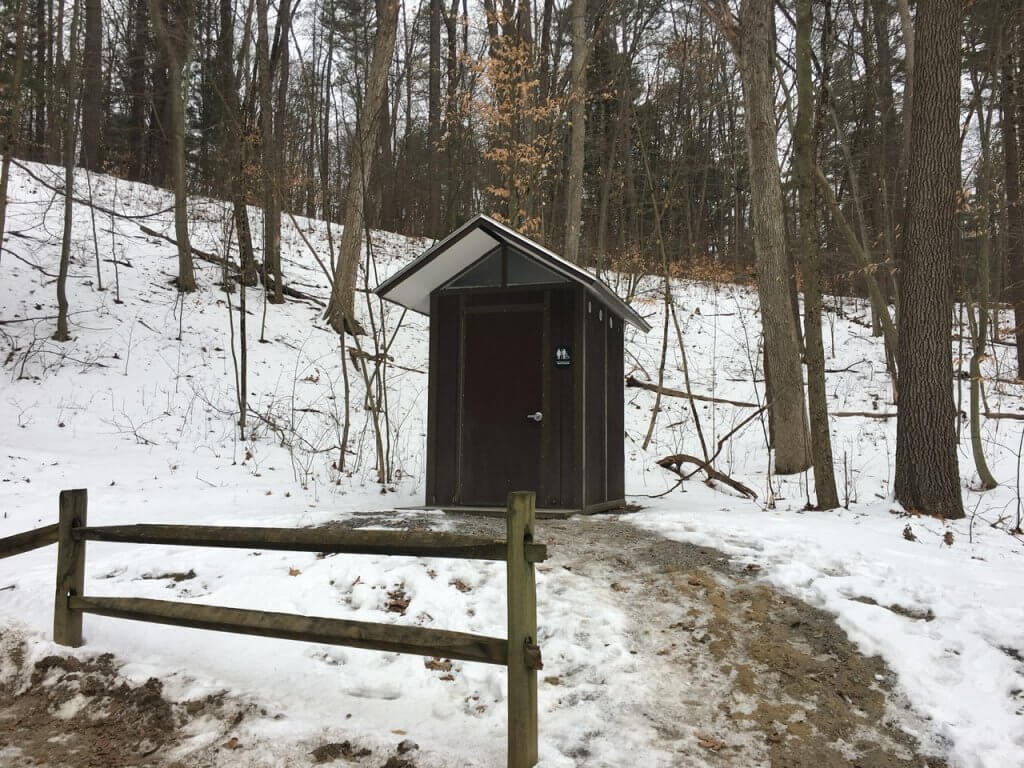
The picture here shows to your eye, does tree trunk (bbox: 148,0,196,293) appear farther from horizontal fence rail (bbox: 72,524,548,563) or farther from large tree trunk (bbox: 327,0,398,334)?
horizontal fence rail (bbox: 72,524,548,563)

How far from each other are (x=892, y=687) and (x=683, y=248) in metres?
22.4

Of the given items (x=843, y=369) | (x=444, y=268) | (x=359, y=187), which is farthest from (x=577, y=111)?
(x=843, y=369)

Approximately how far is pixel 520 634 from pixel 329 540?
3.41ft

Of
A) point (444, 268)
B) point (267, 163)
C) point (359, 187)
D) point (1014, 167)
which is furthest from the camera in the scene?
point (1014, 167)

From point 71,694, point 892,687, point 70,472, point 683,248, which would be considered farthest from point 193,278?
point 683,248

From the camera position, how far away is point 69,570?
403 centimetres

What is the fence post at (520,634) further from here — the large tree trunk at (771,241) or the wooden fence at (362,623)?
the large tree trunk at (771,241)

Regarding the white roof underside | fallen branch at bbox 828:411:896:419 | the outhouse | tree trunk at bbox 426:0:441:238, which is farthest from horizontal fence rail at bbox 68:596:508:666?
tree trunk at bbox 426:0:441:238

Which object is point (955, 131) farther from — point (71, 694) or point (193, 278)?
point (193, 278)

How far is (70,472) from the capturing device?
26.2 feet

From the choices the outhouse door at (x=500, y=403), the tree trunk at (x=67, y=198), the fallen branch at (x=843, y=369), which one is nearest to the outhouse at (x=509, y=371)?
the outhouse door at (x=500, y=403)

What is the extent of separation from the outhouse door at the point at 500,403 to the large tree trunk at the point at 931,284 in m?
3.61

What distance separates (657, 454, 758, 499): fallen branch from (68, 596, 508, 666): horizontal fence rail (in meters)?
6.18

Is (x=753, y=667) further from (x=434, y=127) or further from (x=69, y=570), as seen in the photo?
(x=434, y=127)
